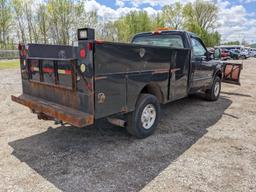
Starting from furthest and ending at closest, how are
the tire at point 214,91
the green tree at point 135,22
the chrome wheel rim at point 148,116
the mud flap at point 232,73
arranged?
1. the green tree at point 135,22
2. the mud flap at point 232,73
3. the tire at point 214,91
4. the chrome wheel rim at point 148,116

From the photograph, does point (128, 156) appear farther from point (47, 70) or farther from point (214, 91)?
point (214, 91)

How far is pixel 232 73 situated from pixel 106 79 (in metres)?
7.50

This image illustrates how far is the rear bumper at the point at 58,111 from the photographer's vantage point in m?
3.15

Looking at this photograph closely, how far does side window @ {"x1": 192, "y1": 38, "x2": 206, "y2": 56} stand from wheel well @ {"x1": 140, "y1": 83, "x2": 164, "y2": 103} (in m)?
1.88

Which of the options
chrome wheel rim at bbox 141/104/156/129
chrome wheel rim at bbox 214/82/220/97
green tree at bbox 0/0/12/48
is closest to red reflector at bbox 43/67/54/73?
chrome wheel rim at bbox 141/104/156/129

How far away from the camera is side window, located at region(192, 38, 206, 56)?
5.83 m

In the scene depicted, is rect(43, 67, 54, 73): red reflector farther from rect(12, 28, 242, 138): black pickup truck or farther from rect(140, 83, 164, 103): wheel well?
rect(140, 83, 164, 103): wheel well

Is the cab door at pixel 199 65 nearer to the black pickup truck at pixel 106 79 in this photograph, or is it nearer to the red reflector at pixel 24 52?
the black pickup truck at pixel 106 79

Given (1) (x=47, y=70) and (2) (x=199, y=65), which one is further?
(2) (x=199, y=65)

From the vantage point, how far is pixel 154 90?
179 inches

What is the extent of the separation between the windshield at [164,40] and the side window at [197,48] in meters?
0.45

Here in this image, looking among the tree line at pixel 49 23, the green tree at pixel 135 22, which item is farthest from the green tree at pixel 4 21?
the green tree at pixel 135 22

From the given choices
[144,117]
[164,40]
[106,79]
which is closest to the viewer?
[106,79]

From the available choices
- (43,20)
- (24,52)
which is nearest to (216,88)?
(24,52)
